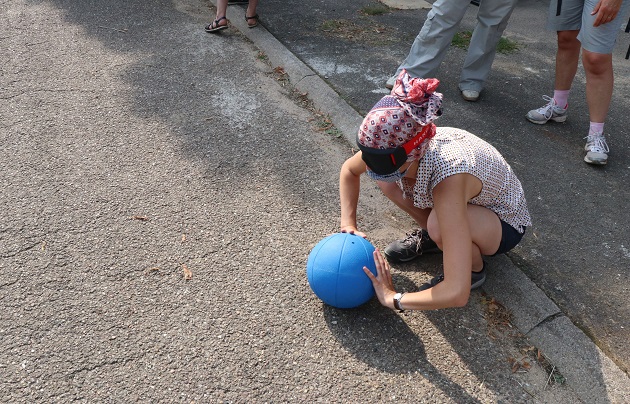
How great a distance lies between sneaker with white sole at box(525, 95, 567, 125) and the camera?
15.3 feet

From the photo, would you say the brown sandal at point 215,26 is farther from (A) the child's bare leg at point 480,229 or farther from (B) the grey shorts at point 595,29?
(A) the child's bare leg at point 480,229

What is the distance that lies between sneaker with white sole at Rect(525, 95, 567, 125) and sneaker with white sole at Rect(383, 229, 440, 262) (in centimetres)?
197

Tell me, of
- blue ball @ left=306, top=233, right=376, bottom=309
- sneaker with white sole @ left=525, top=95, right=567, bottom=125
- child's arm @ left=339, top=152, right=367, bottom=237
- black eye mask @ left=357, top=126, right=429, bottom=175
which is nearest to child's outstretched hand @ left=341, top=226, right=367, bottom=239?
child's arm @ left=339, top=152, right=367, bottom=237

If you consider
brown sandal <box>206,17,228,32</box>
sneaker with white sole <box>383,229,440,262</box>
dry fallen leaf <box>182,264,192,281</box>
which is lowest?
brown sandal <box>206,17,228,32</box>

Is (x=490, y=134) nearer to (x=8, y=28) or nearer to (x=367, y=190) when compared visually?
(x=367, y=190)

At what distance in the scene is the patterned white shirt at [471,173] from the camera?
102 inches

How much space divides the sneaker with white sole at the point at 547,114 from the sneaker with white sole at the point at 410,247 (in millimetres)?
1975

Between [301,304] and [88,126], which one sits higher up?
[301,304]

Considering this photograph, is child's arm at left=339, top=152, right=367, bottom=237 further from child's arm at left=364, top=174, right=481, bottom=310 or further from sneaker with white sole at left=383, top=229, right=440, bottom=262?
child's arm at left=364, top=174, right=481, bottom=310

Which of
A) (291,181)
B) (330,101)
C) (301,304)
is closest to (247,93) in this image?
(330,101)

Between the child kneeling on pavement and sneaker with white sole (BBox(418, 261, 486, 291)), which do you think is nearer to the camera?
the child kneeling on pavement

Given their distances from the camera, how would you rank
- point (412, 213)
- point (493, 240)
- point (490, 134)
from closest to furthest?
point (493, 240)
point (412, 213)
point (490, 134)

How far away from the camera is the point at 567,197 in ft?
12.5

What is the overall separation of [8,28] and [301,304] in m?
4.69
